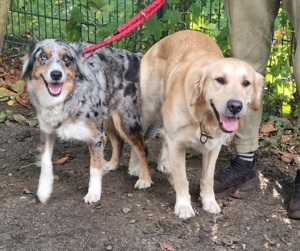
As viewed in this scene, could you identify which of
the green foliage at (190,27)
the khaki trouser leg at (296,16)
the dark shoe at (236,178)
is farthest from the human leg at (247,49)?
the green foliage at (190,27)

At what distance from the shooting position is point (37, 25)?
7.07 metres

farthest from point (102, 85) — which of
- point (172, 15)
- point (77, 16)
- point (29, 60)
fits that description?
point (77, 16)

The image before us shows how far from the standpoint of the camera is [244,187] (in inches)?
171

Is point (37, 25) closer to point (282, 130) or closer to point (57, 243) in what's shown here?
point (282, 130)

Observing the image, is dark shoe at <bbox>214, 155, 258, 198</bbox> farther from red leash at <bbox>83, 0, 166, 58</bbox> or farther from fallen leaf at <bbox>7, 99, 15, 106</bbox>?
fallen leaf at <bbox>7, 99, 15, 106</bbox>

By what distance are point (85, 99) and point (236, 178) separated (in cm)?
135

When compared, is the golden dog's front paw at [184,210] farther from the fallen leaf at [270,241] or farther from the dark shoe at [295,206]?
the dark shoe at [295,206]

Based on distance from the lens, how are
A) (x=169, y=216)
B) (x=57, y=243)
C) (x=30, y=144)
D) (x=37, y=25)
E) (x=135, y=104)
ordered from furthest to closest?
(x=37, y=25) → (x=30, y=144) → (x=135, y=104) → (x=169, y=216) → (x=57, y=243)

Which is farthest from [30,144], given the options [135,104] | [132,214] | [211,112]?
[211,112]

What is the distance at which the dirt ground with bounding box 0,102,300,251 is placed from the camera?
360 cm

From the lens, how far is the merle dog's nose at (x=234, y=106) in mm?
3342

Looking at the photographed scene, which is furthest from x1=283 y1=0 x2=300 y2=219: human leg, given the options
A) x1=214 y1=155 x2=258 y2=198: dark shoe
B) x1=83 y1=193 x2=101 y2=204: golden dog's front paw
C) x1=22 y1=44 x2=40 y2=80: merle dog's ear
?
x1=22 y1=44 x2=40 y2=80: merle dog's ear

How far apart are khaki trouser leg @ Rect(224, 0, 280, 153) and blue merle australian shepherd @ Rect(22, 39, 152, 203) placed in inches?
35.2

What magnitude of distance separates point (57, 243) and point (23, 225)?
34 centimetres
